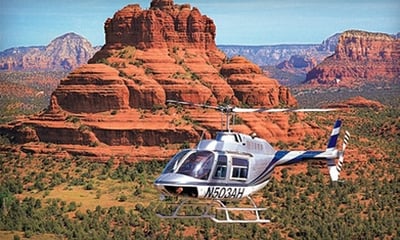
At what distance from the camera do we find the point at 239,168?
154 feet

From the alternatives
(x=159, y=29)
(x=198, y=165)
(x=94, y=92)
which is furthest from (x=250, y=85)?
(x=198, y=165)

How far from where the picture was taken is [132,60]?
120500 millimetres

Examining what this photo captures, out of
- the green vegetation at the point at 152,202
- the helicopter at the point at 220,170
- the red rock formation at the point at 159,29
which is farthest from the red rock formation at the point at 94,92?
the helicopter at the point at 220,170

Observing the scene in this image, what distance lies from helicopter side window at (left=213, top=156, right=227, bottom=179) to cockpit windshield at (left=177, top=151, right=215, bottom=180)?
446 mm

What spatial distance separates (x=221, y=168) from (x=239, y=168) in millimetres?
1532

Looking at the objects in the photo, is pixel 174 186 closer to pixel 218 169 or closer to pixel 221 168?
pixel 218 169

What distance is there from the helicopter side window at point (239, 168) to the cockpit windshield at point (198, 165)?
1707 millimetres

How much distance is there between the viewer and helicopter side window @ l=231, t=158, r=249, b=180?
46.5 meters

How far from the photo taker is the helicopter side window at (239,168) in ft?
152

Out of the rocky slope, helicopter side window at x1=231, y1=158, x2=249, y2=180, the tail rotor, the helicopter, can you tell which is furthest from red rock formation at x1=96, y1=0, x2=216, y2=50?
helicopter side window at x1=231, y1=158, x2=249, y2=180

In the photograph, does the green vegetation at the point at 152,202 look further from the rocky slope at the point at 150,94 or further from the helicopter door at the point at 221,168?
the helicopter door at the point at 221,168

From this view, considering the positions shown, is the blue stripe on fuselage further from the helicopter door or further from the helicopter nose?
the helicopter nose

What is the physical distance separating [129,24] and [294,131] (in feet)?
91.8

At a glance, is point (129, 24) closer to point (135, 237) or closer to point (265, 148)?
point (135, 237)
